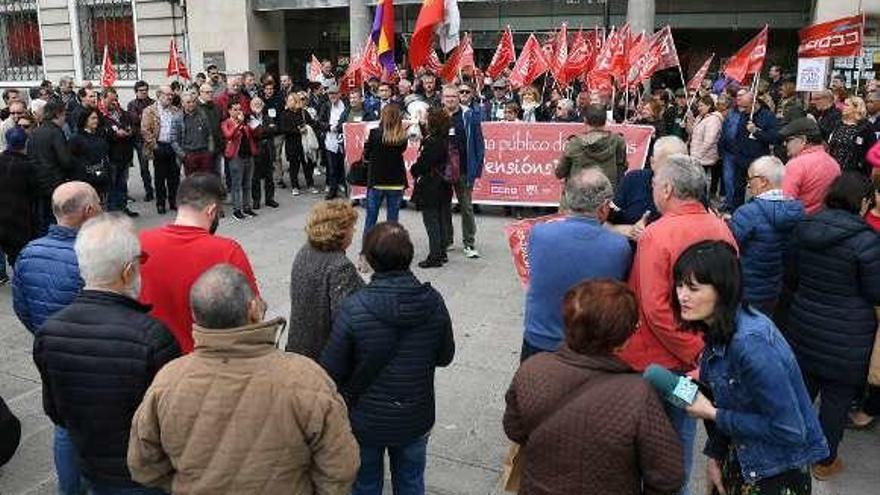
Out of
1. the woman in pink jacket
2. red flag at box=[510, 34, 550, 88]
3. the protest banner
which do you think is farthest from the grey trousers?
the woman in pink jacket

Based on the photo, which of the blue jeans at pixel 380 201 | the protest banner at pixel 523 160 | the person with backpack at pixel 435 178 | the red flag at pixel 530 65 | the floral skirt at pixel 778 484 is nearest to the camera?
the floral skirt at pixel 778 484

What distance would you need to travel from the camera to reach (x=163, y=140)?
36.6 feet

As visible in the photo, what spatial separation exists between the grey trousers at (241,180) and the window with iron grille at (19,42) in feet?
58.9

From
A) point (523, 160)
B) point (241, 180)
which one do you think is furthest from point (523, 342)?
point (241, 180)

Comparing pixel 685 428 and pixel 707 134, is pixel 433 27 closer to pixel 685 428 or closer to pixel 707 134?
pixel 707 134

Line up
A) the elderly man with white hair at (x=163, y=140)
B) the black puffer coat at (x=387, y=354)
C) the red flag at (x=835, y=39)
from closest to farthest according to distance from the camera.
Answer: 1. the black puffer coat at (x=387, y=354)
2. the red flag at (x=835, y=39)
3. the elderly man with white hair at (x=163, y=140)

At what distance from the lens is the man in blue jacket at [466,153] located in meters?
8.83

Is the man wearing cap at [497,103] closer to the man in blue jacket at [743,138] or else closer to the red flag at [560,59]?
the red flag at [560,59]

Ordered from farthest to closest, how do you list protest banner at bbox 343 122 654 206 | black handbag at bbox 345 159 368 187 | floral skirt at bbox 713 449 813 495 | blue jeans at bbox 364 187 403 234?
protest banner at bbox 343 122 654 206
black handbag at bbox 345 159 368 187
blue jeans at bbox 364 187 403 234
floral skirt at bbox 713 449 813 495

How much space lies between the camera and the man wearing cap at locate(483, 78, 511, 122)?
1236cm

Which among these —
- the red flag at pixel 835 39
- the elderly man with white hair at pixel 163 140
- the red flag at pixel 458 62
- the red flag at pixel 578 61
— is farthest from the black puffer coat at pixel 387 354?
the red flag at pixel 578 61

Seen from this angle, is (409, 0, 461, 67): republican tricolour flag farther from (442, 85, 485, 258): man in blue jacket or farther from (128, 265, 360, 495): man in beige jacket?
(128, 265, 360, 495): man in beige jacket

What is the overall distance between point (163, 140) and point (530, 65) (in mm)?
6055

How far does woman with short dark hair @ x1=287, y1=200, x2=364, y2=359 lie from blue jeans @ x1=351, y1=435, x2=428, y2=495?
1.98 feet
